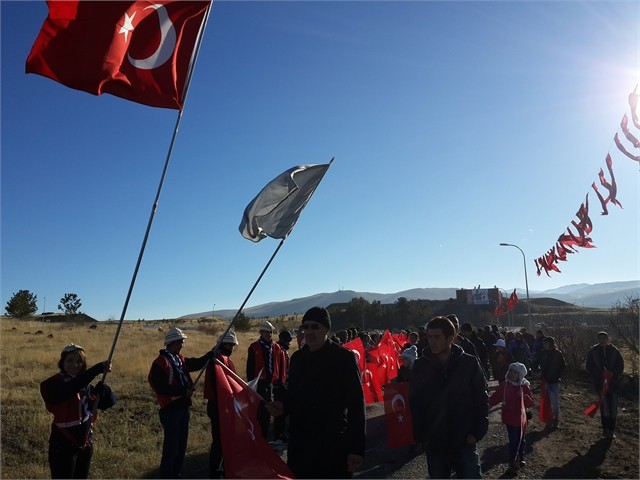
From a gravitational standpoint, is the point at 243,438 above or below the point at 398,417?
above

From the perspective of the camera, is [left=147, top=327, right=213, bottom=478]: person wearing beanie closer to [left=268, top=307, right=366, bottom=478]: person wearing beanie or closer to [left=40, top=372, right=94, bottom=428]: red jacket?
[left=40, top=372, right=94, bottom=428]: red jacket

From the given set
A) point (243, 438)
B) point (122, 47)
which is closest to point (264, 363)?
point (243, 438)

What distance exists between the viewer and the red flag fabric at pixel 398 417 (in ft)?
25.7

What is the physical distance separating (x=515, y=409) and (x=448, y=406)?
322cm

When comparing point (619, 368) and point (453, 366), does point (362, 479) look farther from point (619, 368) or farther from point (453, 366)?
point (619, 368)

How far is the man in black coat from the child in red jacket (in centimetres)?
286

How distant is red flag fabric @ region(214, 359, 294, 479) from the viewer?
4.40 metres

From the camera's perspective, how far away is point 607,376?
902 centimetres

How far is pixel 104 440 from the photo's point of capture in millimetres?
9047

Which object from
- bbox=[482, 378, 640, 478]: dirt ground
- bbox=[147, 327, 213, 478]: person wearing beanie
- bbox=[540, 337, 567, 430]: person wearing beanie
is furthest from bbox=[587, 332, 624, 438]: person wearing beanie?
bbox=[147, 327, 213, 478]: person wearing beanie

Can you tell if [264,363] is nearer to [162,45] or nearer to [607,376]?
[162,45]

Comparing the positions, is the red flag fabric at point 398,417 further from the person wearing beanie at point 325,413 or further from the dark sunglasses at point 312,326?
the dark sunglasses at point 312,326

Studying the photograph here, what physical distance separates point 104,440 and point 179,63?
7.06m

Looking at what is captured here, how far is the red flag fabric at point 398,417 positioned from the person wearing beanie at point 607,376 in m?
3.59
